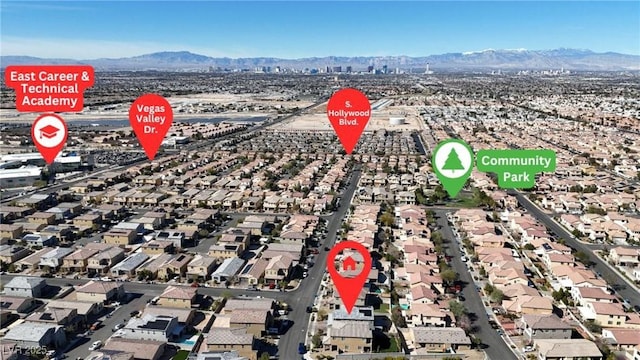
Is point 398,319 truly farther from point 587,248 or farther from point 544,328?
point 587,248

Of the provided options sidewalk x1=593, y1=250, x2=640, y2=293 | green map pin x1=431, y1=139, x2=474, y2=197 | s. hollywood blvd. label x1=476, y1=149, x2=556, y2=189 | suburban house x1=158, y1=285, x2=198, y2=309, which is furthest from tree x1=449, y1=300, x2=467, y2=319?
suburban house x1=158, y1=285, x2=198, y2=309

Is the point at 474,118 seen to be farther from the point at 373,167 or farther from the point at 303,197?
the point at 303,197

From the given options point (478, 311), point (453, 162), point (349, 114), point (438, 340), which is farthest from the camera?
point (453, 162)

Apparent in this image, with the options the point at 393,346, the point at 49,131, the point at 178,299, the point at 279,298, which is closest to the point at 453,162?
the point at 393,346

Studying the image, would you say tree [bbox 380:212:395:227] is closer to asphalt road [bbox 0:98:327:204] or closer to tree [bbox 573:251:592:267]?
tree [bbox 573:251:592:267]

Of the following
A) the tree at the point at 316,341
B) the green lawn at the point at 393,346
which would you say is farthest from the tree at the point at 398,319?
the tree at the point at 316,341
